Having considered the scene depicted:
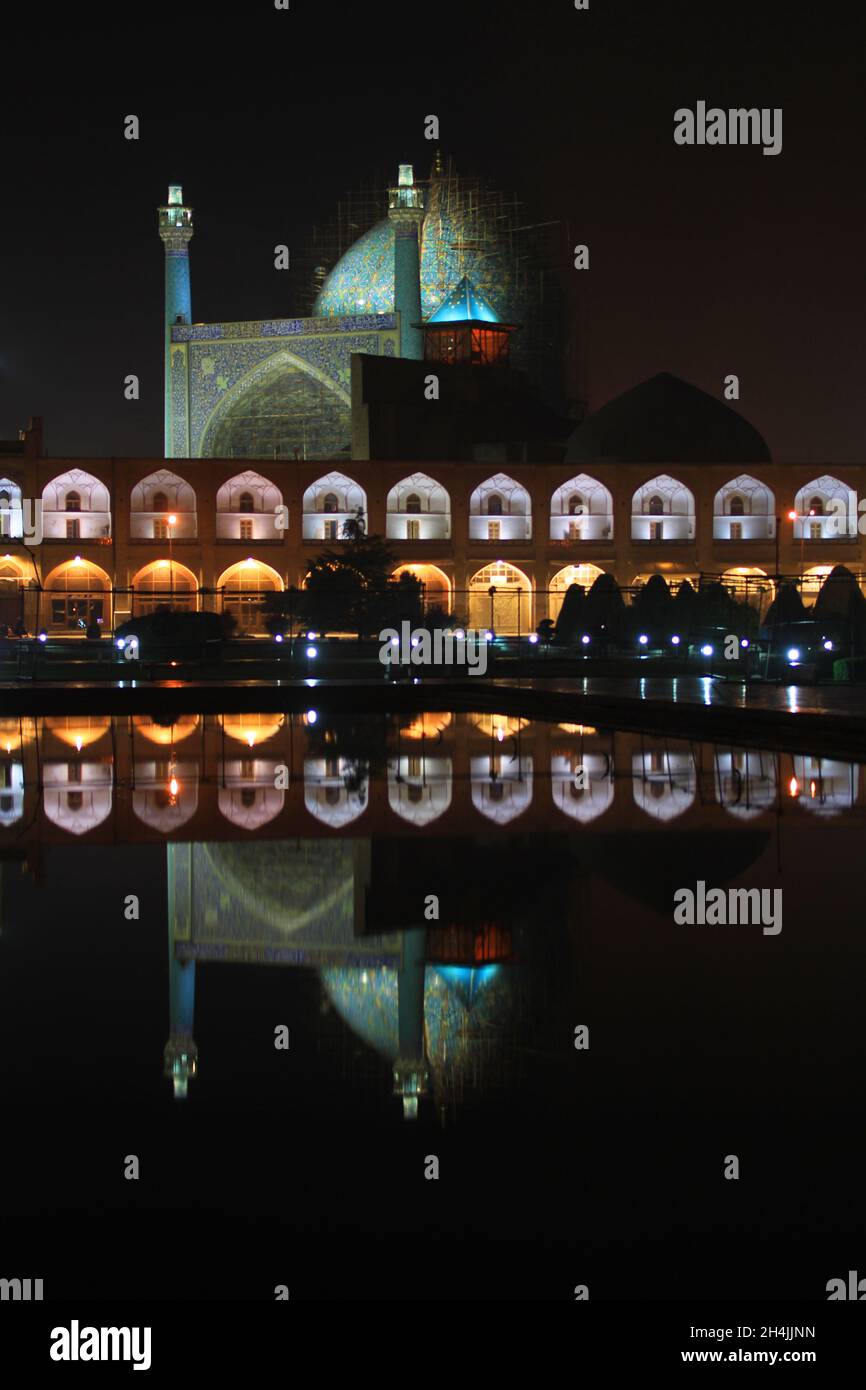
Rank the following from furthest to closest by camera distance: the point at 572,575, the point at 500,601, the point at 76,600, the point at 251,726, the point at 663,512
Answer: the point at 663,512
the point at 572,575
the point at 500,601
the point at 76,600
the point at 251,726

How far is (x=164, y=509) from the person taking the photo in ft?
107

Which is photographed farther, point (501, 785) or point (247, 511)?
point (247, 511)

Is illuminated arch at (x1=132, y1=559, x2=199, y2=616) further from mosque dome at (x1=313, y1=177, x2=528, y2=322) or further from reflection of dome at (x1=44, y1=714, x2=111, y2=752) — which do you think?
reflection of dome at (x1=44, y1=714, x2=111, y2=752)

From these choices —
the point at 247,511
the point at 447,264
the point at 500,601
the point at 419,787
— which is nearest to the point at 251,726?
the point at 419,787

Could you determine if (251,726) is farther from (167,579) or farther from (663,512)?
(663,512)

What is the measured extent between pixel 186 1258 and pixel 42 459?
101 feet

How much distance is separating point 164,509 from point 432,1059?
30505mm

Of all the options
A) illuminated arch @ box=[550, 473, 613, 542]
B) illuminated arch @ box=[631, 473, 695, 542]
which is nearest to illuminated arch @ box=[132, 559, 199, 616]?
illuminated arch @ box=[550, 473, 613, 542]

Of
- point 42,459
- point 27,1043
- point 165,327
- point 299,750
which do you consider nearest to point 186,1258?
point 27,1043

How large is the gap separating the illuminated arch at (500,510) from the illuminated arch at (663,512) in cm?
209

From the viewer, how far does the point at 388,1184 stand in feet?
7.11

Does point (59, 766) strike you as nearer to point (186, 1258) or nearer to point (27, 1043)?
point (27, 1043)

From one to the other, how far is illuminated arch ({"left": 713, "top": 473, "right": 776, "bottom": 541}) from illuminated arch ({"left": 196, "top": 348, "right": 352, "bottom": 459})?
753 cm

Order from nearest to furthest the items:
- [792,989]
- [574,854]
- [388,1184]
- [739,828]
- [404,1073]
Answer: [388,1184] → [404,1073] → [792,989] → [574,854] → [739,828]
